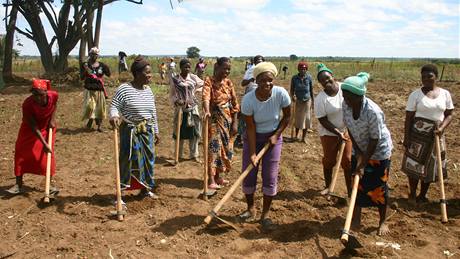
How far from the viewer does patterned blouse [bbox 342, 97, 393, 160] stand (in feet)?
12.5

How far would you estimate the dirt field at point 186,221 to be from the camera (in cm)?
396

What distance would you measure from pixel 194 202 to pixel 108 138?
418 centimetres

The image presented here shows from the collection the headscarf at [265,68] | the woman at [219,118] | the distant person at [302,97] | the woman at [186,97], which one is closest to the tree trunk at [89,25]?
the distant person at [302,97]

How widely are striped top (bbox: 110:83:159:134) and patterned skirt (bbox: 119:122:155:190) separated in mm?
104

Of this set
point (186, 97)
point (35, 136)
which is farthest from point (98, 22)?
point (35, 136)

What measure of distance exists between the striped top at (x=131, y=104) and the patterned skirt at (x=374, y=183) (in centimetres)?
242

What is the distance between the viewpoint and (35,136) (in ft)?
17.0

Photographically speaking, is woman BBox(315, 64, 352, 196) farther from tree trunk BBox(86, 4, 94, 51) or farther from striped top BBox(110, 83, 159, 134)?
tree trunk BBox(86, 4, 94, 51)

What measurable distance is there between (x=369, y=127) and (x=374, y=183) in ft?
2.10

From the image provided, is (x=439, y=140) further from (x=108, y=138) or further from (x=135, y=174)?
(x=108, y=138)

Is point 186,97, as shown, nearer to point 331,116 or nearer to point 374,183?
point 331,116

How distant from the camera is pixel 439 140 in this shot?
5.04m

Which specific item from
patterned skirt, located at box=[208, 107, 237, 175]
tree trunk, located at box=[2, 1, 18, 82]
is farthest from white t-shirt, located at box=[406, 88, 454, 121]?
tree trunk, located at box=[2, 1, 18, 82]

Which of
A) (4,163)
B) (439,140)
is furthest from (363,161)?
(4,163)
